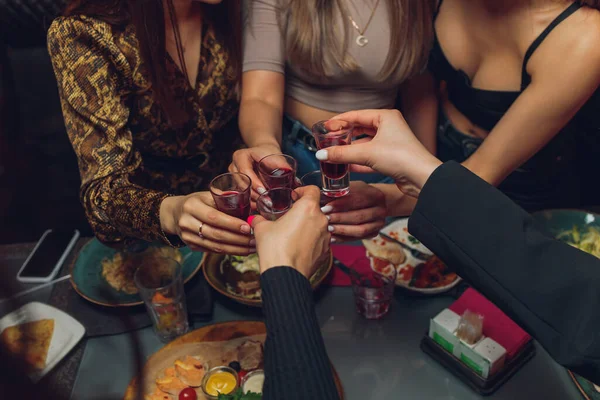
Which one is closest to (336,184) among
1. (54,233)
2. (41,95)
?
(54,233)

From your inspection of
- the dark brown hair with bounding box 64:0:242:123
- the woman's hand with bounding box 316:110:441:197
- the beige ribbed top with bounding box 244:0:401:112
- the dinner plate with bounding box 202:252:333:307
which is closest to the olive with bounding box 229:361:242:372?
the dinner plate with bounding box 202:252:333:307

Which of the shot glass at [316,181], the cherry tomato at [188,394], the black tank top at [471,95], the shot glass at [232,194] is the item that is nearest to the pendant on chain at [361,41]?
the black tank top at [471,95]

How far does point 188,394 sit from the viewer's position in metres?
1.53

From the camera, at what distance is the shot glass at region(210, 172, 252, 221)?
5.03ft

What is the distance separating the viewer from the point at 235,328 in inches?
67.4

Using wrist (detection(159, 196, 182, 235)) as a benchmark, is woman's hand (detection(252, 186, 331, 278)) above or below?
above

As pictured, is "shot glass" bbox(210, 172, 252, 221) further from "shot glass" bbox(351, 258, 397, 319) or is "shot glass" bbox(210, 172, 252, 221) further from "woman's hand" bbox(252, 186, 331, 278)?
"shot glass" bbox(351, 258, 397, 319)

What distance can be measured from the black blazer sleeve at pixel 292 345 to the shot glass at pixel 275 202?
1.08 feet

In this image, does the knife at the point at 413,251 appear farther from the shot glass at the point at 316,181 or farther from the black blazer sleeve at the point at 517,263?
the black blazer sleeve at the point at 517,263

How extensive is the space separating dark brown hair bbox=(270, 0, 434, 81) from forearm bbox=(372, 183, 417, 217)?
510mm

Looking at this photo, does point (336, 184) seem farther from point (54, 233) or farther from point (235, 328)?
point (54, 233)

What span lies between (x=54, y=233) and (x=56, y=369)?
0.72m

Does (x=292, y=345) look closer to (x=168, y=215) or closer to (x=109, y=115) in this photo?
(x=168, y=215)

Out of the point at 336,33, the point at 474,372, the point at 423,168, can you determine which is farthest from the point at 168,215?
the point at 474,372
